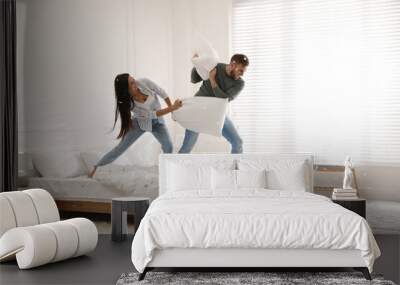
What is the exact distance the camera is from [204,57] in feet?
24.1

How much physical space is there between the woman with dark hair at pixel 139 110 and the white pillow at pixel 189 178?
765 millimetres

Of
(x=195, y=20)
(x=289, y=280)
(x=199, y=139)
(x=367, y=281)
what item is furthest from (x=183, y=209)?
(x=195, y=20)

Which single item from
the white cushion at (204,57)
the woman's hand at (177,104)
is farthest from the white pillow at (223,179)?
the white cushion at (204,57)

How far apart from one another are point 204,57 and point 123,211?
80.5 inches

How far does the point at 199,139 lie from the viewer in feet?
24.1

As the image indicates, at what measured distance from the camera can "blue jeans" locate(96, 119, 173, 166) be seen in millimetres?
7438

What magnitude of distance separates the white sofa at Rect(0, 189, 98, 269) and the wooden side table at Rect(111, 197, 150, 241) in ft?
2.66

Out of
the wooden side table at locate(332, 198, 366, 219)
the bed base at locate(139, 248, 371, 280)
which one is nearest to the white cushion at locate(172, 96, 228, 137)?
the wooden side table at locate(332, 198, 366, 219)

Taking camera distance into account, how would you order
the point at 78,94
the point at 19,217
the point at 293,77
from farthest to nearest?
the point at 78,94, the point at 293,77, the point at 19,217

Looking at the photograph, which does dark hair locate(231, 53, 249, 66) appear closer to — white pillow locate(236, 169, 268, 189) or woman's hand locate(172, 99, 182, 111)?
woman's hand locate(172, 99, 182, 111)

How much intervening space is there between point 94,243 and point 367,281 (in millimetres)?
2471

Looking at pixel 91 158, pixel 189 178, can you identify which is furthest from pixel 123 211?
pixel 91 158

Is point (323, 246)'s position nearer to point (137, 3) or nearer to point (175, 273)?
point (175, 273)

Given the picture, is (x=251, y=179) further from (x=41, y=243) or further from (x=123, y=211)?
(x=41, y=243)
